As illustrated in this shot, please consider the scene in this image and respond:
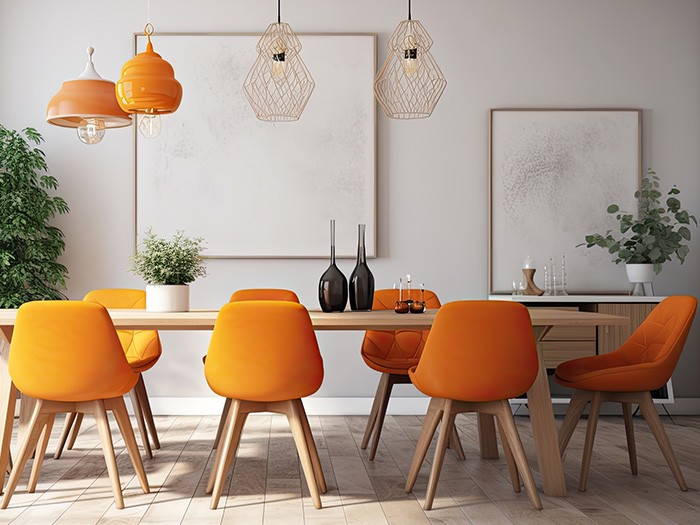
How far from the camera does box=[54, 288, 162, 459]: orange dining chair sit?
152 inches

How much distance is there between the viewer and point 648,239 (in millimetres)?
5074

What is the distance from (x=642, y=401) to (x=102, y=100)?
2.68 m

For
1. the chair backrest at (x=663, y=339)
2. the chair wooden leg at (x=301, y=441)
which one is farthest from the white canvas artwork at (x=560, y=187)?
the chair wooden leg at (x=301, y=441)

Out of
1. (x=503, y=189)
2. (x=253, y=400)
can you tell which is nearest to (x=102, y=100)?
(x=253, y=400)

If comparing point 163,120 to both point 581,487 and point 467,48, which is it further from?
point 581,487

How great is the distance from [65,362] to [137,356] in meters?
1.20

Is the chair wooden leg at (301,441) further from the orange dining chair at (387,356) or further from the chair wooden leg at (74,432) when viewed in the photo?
the chair wooden leg at (74,432)

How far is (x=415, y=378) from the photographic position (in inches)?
123

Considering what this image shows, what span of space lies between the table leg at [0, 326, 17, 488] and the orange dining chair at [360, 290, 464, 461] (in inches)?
66.5

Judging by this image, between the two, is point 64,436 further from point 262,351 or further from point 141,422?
point 262,351

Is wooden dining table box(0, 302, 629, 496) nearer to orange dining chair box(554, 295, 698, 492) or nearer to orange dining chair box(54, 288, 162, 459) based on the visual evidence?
orange dining chair box(554, 295, 698, 492)

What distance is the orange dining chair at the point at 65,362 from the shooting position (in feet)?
9.45

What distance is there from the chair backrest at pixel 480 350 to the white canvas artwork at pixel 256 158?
245 centimetres

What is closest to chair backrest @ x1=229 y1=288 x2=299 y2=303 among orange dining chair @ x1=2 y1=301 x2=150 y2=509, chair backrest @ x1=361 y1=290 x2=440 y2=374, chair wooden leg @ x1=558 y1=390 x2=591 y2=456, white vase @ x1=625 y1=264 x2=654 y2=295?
chair backrest @ x1=361 y1=290 x2=440 y2=374
